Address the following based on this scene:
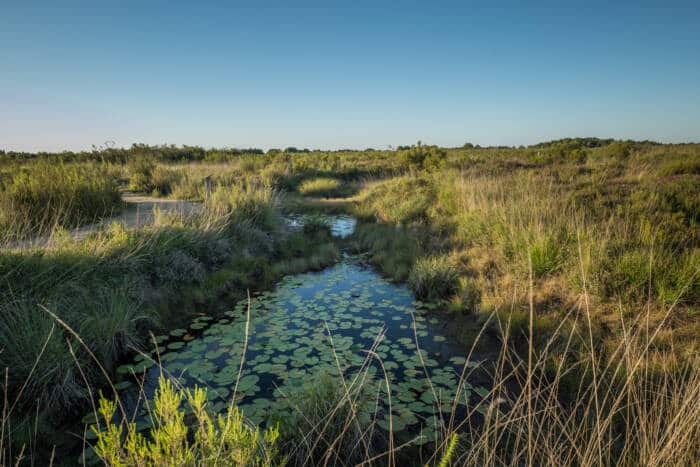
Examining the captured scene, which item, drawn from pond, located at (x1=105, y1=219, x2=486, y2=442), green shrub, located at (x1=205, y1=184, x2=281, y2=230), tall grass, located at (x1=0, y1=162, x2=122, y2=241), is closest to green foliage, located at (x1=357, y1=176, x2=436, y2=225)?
green shrub, located at (x1=205, y1=184, x2=281, y2=230)

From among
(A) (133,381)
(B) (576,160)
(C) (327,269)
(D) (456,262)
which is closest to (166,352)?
(A) (133,381)

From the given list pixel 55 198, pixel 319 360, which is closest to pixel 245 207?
pixel 55 198

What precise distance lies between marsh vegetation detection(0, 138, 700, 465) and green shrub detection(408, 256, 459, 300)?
0.04m

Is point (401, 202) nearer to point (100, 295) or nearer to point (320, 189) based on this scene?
point (320, 189)

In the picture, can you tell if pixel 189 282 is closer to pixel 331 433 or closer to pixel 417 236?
pixel 331 433

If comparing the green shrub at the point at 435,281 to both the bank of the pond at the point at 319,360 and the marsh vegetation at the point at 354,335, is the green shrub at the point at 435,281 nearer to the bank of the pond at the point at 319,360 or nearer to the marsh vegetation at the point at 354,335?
the marsh vegetation at the point at 354,335

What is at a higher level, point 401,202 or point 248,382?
point 401,202

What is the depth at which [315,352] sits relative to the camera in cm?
389

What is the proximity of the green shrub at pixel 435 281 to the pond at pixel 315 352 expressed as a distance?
0.85 ft

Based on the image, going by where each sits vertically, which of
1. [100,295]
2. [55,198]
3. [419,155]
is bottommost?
[100,295]

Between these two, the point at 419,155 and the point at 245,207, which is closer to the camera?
the point at 245,207

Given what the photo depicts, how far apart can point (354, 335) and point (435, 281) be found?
1.92 metres

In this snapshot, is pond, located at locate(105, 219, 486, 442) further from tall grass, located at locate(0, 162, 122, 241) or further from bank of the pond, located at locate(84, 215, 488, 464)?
tall grass, located at locate(0, 162, 122, 241)

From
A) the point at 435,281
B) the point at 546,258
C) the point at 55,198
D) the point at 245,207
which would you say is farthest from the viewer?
the point at 245,207
